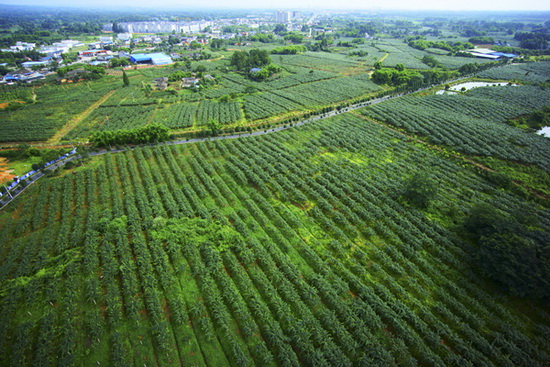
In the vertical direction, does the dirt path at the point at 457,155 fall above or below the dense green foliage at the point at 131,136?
below

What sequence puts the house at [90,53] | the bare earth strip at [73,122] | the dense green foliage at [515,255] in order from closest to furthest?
1. the dense green foliage at [515,255]
2. the bare earth strip at [73,122]
3. the house at [90,53]

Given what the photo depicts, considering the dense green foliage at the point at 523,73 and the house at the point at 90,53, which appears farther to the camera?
the house at the point at 90,53

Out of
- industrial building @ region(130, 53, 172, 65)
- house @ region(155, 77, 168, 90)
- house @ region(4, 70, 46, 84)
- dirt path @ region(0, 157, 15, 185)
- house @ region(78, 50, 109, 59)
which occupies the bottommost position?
dirt path @ region(0, 157, 15, 185)

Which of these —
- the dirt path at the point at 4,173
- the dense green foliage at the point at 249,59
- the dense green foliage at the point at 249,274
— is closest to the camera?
the dense green foliage at the point at 249,274

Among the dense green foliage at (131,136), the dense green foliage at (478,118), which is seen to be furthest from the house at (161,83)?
the dense green foliage at (478,118)

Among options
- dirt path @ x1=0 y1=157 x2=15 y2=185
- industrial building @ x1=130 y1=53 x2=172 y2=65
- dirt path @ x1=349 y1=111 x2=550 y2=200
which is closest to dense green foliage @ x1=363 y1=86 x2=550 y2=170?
dirt path @ x1=349 y1=111 x2=550 y2=200

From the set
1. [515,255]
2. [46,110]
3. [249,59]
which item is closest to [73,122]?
[46,110]

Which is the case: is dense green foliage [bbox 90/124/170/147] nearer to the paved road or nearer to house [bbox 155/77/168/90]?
the paved road

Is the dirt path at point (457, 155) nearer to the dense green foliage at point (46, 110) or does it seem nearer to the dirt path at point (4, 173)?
the dirt path at point (4, 173)

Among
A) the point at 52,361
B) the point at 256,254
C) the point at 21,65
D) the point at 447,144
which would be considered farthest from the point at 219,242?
the point at 21,65

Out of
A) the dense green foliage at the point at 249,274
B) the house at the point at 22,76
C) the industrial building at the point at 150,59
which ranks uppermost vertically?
the industrial building at the point at 150,59

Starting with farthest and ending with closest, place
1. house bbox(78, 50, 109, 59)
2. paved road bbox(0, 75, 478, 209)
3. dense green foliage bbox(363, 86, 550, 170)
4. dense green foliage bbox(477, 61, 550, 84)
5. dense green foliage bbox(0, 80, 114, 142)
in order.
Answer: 1. house bbox(78, 50, 109, 59)
2. dense green foliage bbox(477, 61, 550, 84)
3. dense green foliage bbox(0, 80, 114, 142)
4. dense green foliage bbox(363, 86, 550, 170)
5. paved road bbox(0, 75, 478, 209)

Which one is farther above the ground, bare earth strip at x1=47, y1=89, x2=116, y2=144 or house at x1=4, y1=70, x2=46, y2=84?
house at x1=4, y1=70, x2=46, y2=84
